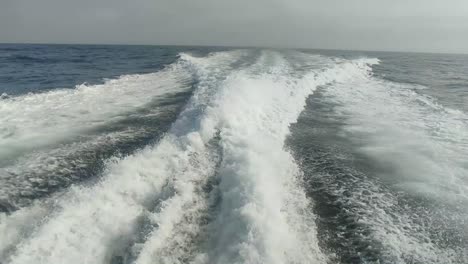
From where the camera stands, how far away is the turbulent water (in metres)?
4.42

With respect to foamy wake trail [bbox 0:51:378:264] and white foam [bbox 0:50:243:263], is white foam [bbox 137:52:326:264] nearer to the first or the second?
foamy wake trail [bbox 0:51:378:264]

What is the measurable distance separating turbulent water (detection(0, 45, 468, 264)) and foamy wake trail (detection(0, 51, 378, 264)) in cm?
2

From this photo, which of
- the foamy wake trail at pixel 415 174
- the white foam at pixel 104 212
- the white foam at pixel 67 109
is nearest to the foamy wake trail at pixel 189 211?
the white foam at pixel 104 212

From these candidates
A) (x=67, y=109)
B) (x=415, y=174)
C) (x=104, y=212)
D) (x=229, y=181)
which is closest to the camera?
(x=104, y=212)

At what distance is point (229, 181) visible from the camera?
594 cm

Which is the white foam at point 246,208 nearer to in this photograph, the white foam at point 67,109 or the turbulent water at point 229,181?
the turbulent water at point 229,181

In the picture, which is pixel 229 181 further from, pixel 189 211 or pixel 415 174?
pixel 415 174

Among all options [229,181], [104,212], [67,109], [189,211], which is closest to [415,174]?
[229,181]

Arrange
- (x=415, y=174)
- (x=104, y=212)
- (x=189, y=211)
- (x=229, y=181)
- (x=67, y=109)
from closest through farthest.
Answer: (x=104, y=212) < (x=189, y=211) < (x=229, y=181) < (x=415, y=174) < (x=67, y=109)

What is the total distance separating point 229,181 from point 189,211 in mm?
1022

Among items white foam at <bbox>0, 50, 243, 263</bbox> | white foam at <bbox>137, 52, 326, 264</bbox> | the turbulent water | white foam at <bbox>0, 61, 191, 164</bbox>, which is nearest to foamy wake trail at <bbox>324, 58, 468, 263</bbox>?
the turbulent water

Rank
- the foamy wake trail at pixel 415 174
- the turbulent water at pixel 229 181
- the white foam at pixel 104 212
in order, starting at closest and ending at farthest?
the white foam at pixel 104 212 < the turbulent water at pixel 229 181 < the foamy wake trail at pixel 415 174

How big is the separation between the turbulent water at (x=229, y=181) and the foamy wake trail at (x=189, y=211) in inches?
0.8

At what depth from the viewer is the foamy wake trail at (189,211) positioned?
167 inches
